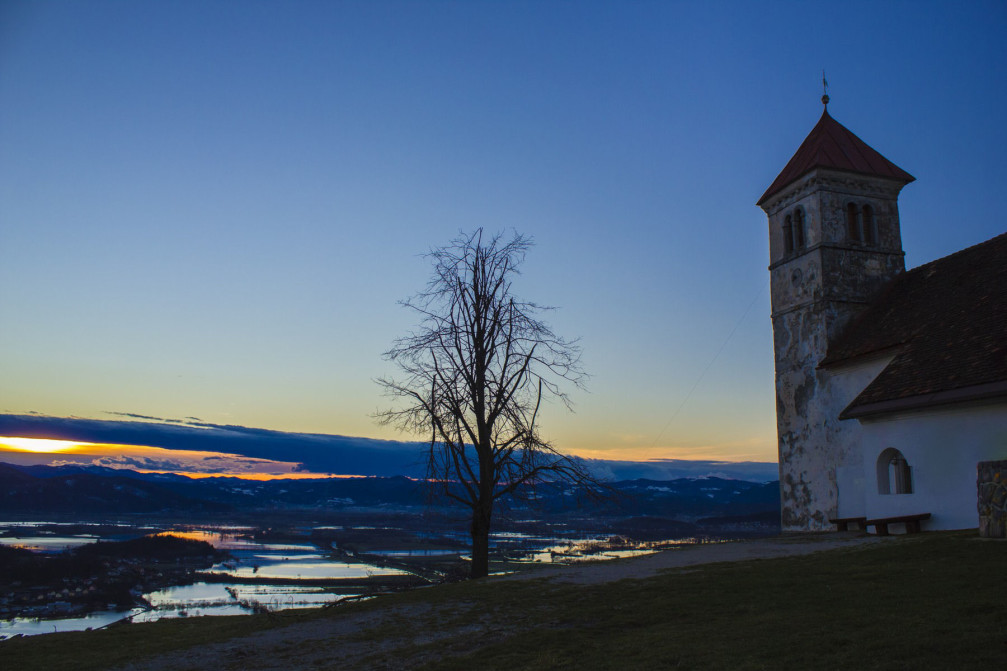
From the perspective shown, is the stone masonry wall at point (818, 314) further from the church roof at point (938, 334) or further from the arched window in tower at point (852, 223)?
the church roof at point (938, 334)

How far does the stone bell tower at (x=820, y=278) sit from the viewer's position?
25531 millimetres

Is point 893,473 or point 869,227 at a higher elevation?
point 869,227

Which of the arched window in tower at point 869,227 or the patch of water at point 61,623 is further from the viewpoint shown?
the patch of water at point 61,623

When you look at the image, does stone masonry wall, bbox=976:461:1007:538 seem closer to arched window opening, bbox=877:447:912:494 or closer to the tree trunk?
arched window opening, bbox=877:447:912:494

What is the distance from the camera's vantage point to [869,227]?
28.0 metres

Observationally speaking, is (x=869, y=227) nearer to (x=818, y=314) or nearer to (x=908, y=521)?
(x=818, y=314)

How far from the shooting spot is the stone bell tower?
2553cm

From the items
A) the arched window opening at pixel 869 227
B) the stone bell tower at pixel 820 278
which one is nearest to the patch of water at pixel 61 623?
the stone bell tower at pixel 820 278

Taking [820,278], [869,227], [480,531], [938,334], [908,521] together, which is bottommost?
[480,531]

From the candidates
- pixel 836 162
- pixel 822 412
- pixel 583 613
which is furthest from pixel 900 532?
pixel 836 162

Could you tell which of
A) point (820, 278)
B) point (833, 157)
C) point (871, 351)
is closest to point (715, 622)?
point (871, 351)

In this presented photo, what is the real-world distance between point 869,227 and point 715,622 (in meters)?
23.2

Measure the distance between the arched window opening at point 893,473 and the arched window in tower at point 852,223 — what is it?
11.3 metres

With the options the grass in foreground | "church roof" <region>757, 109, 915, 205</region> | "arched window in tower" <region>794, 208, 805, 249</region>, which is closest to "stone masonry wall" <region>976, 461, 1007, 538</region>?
the grass in foreground
